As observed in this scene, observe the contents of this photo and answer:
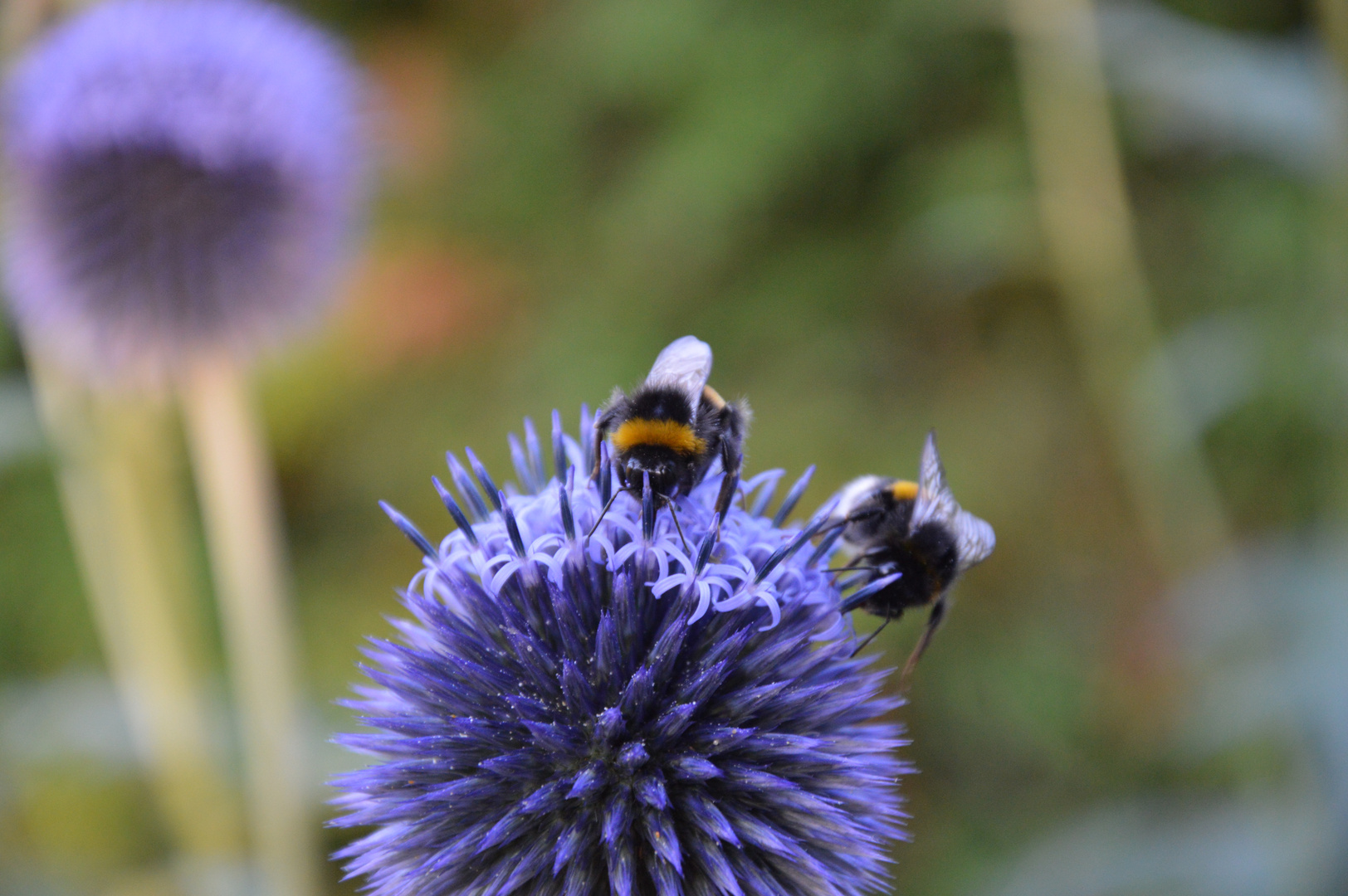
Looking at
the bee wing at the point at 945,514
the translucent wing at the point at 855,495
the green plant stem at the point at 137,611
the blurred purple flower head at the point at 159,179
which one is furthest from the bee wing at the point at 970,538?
the blurred purple flower head at the point at 159,179

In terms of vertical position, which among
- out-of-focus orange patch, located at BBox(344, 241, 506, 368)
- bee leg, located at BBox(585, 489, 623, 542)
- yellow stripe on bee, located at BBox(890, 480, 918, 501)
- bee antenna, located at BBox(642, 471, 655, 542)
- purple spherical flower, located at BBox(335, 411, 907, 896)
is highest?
out-of-focus orange patch, located at BBox(344, 241, 506, 368)

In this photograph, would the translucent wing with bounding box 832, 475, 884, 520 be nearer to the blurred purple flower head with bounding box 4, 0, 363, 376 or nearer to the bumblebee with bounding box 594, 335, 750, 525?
the bumblebee with bounding box 594, 335, 750, 525

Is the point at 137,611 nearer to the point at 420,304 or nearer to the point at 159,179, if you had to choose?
the point at 159,179

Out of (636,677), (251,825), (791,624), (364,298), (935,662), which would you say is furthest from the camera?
(364,298)

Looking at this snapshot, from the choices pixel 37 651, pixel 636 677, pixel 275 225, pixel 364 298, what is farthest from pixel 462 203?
pixel 636 677

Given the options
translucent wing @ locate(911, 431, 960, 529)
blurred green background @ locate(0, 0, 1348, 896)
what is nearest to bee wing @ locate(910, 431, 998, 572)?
translucent wing @ locate(911, 431, 960, 529)

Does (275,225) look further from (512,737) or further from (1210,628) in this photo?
(1210,628)
